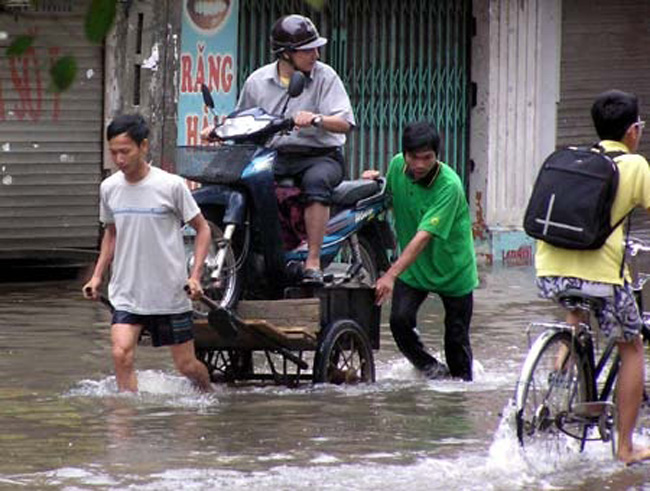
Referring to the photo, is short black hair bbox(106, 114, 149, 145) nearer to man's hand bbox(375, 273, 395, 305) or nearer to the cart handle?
the cart handle

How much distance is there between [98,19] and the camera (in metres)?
2.49

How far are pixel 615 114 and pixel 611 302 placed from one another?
2.49 feet

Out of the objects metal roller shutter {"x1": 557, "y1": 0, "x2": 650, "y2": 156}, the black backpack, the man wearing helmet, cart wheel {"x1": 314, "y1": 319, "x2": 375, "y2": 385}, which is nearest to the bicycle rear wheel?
the black backpack

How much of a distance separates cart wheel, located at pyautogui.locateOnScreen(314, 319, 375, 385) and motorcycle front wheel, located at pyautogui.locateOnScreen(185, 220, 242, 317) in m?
0.50

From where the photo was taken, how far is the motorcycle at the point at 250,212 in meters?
7.80

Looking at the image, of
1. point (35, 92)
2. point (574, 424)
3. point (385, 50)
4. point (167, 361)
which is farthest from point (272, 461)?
point (385, 50)

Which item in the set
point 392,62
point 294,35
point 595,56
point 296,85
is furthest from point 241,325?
point 595,56

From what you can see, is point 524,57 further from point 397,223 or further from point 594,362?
point 594,362

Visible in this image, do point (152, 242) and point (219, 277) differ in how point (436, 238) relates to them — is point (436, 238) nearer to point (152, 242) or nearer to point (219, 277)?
point (219, 277)

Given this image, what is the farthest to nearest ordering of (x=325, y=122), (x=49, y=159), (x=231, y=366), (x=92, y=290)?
(x=49, y=159), (x=231, y=366), (x=325, y=122), (x=92, y=290)

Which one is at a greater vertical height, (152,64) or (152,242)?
(152,64)

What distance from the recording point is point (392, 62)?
14.9m

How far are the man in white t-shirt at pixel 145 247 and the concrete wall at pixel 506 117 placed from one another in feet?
26.6

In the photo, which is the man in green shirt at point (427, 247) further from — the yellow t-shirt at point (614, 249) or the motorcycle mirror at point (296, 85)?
the yellow t-shirt at point (614, 249)
